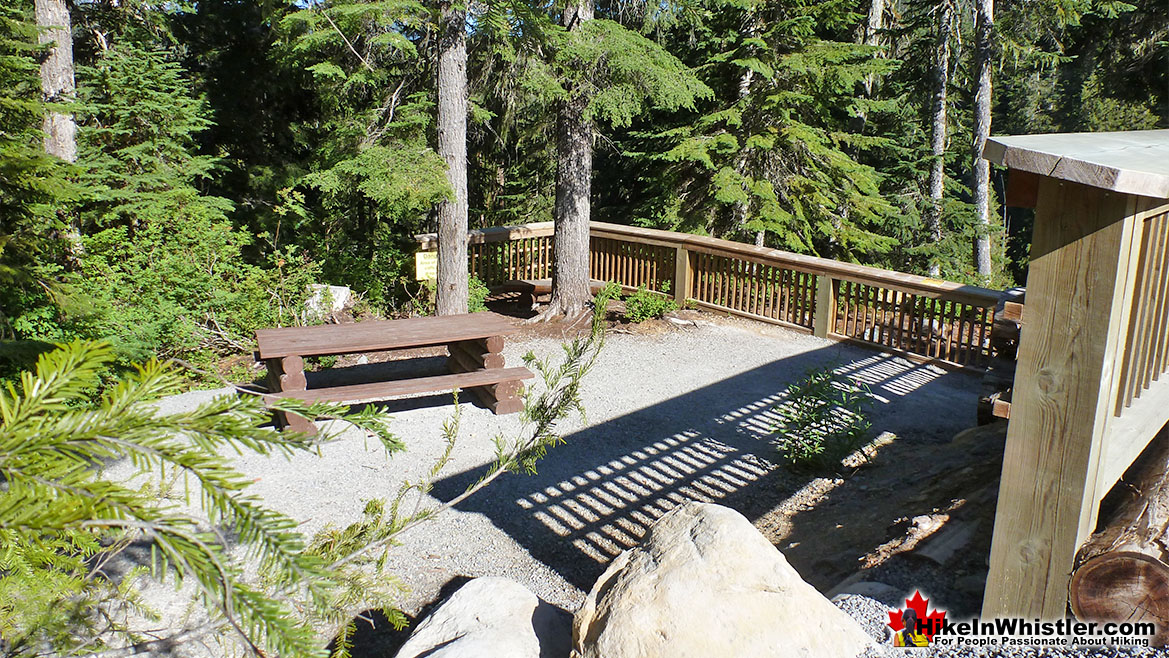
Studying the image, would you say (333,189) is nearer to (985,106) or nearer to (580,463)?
(580,463)

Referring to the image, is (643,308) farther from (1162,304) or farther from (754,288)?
(1162,304)

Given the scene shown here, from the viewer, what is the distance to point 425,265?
389 inches

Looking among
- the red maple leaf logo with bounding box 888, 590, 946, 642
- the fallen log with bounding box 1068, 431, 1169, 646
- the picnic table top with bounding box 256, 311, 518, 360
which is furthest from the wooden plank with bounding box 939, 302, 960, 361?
the red maple leaf logo with bounding box 888, 590, 946, 642

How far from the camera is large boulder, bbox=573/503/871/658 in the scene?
304cm

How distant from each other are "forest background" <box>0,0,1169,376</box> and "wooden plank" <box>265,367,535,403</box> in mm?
1545

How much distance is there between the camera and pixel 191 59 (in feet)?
46.6

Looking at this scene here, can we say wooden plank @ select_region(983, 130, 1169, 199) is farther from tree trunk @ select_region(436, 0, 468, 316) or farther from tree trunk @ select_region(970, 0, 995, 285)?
tree trunk @ select_region(970, 0, 995, 285)

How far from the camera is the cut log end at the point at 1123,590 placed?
2975 mm

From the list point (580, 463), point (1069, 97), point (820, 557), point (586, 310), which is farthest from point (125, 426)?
point (1069, 97)

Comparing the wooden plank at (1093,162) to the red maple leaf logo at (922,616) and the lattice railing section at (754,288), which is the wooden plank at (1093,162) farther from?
the lattice railing section at (754,288)

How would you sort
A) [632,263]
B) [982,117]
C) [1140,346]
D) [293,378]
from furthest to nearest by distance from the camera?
[982,117] < [632,263] < [293,378] < [1140,346]

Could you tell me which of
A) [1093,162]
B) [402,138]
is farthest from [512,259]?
[1093,162]

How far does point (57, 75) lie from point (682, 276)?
7.37 m

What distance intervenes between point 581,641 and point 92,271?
7.13 metres
